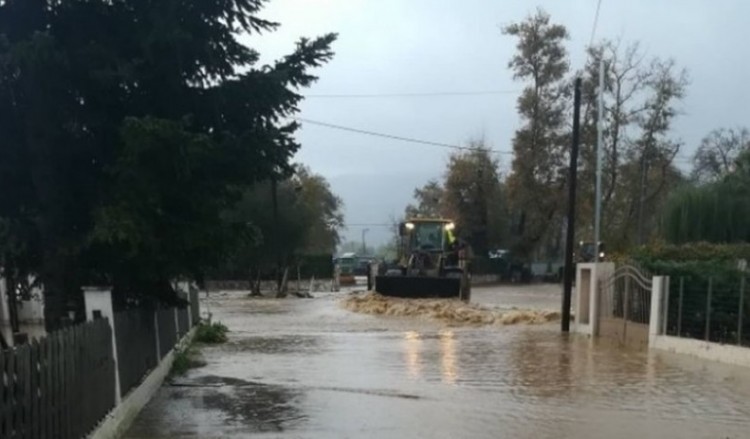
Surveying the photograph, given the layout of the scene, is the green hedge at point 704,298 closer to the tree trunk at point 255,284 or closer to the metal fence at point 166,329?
the metal fence at point 166,329

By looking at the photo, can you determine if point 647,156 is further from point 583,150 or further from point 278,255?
point 278,255

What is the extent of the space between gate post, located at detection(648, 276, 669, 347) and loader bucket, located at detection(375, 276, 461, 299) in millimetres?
15927

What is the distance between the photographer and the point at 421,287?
3594 cm

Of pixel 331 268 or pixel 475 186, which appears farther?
pixel 331 268

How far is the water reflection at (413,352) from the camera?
15953 mm

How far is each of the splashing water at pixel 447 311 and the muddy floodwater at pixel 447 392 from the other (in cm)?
580

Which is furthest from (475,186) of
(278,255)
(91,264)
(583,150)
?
(91,264)

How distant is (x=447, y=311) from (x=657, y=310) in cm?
1190

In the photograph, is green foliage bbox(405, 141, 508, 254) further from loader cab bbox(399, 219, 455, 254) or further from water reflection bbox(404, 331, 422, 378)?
water reflection bbox(404, 331, 422, 378)

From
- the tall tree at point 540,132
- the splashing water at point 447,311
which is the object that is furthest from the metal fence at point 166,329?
the tall tree at point 540,132

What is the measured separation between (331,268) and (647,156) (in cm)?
2693

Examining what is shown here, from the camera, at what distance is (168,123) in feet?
33.3

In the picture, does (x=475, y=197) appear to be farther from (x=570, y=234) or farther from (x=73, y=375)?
(x=73, y=375)

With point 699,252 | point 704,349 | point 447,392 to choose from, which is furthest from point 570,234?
point 447,392
